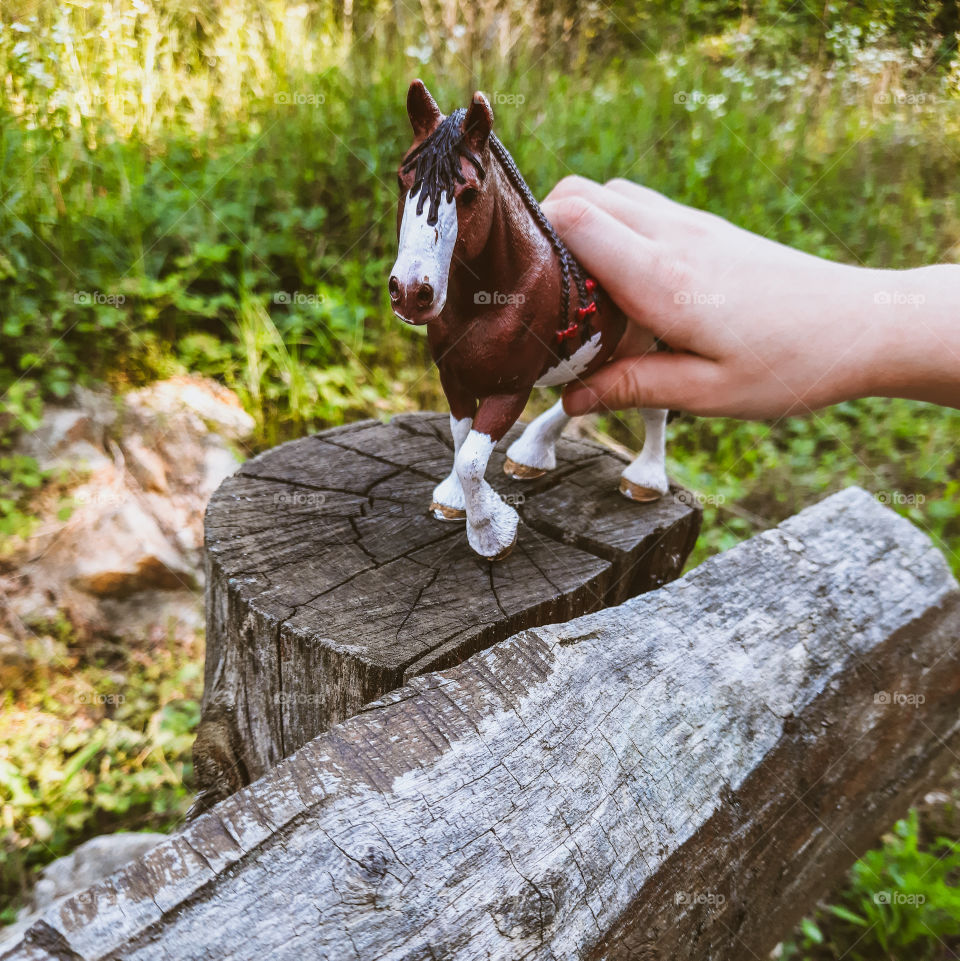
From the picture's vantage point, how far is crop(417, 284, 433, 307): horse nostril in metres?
1.46

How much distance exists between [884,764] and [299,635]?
1.74m

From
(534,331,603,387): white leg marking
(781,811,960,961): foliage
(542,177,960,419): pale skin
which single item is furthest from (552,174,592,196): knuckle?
(781,811,960,961): foliage

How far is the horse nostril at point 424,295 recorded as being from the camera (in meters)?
1.46

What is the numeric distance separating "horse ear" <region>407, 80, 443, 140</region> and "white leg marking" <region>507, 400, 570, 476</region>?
87cm

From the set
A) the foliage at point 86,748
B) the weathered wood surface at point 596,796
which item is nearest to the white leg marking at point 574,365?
the weathered wood surface at point 596,796

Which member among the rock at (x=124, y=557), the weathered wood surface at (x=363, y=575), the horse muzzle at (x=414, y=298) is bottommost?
the rock at (x=124, y=557)

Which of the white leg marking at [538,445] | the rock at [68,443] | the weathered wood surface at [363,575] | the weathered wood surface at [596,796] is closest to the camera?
the weathered wood surface at [596,796]

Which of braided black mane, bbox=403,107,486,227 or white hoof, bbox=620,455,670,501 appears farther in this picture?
white hoof, bbox=620,455,670,501

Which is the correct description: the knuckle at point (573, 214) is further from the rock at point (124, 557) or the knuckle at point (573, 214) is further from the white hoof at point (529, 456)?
the rock at point (124, 557)

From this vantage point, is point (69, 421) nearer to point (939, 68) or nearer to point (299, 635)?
point (299, 635)

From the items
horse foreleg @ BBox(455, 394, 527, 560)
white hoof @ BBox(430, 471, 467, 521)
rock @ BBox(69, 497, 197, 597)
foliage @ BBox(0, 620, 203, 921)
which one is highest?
horse foreleg @ BBox(455, 394, 527, 560)

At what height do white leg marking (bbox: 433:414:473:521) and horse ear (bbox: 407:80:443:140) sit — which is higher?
horse ear (bbox: 407:80:443:140)

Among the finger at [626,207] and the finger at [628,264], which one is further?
the finger at [626,207]

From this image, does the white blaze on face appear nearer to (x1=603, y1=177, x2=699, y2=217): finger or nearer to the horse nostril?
the horse nostril
